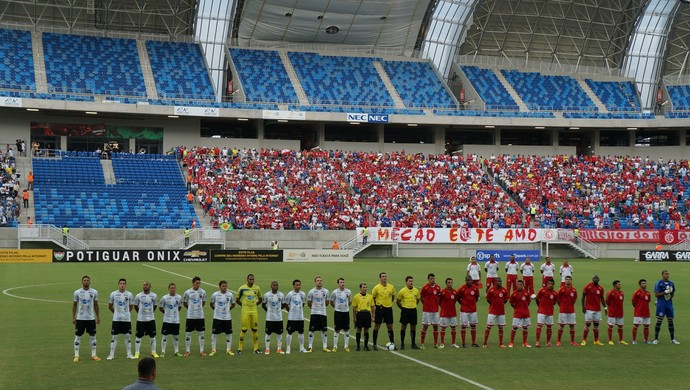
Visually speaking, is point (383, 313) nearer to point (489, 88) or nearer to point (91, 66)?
point (91, 66)

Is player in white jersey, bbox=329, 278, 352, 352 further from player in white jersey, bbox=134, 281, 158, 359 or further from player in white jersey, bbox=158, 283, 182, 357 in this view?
player in white jersey, bbox=134, 281, 158, 359

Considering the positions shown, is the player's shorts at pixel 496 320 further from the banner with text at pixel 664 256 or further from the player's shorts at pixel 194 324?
the banner with text at pixel 664 256

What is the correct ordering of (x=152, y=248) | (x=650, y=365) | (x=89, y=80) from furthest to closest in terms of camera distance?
(x=89, y=80), (x=152, y=248), (x=650, y=365)

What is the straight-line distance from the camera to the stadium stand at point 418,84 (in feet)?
245

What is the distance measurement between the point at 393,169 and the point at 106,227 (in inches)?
944

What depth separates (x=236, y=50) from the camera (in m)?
74.6

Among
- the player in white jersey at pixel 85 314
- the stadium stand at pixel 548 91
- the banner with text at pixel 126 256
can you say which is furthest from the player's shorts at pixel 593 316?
the stadium stand at pixel 548 91

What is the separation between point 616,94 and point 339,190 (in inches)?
1270

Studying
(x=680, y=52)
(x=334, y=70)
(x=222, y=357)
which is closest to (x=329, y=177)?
(x=334, y=70)

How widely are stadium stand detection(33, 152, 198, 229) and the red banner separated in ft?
95.8

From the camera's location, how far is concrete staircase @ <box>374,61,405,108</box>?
7344 centimetres

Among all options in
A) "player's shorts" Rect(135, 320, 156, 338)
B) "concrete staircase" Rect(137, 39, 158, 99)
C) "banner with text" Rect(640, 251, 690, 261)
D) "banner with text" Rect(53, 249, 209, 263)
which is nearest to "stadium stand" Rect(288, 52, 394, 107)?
A: "concrete staircase" Rect(137, 39, 158, 99)

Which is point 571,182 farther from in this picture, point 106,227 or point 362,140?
point 106,227

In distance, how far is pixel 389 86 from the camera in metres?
75.2
